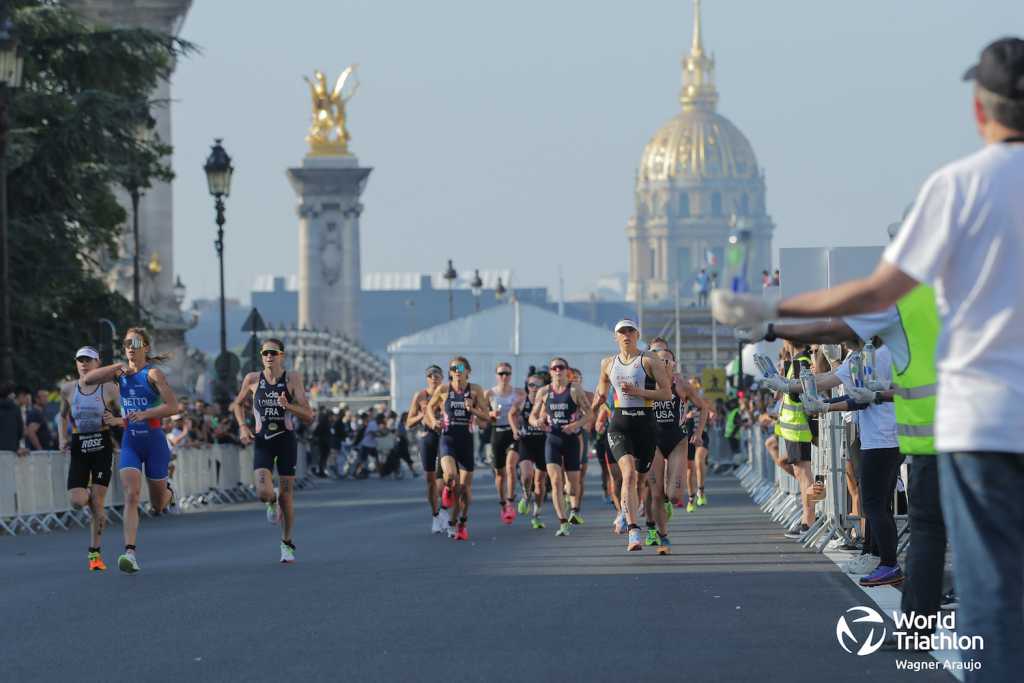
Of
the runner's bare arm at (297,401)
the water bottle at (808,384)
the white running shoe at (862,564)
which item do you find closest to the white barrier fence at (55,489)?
the runner's bare arm at (297,401)

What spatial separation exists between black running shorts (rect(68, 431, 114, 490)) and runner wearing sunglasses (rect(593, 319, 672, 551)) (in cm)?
371

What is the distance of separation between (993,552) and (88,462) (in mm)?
11282

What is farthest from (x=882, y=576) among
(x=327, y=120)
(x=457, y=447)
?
(x=327, y=120)

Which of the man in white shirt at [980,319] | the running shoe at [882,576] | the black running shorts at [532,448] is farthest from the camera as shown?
the black running shorts at [532,448]

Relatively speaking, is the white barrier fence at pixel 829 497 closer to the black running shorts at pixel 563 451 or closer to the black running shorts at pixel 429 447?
the black running shorts at pixel 563 451

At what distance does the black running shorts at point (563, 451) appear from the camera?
21.1 metres

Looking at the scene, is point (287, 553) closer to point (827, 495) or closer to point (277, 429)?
point (277, 429)

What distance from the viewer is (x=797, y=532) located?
63.5ft

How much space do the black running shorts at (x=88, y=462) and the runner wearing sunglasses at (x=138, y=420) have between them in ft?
1.51

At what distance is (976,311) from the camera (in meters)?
5.62

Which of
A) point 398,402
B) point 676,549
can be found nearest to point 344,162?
point 398,402

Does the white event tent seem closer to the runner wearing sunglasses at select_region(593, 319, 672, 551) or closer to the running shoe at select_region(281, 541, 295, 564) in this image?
the runner wearing sunglasses at select_region(593, 319, 672, 551)

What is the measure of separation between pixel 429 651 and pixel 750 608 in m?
2.54

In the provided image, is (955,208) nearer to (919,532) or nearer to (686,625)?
(919,532)
